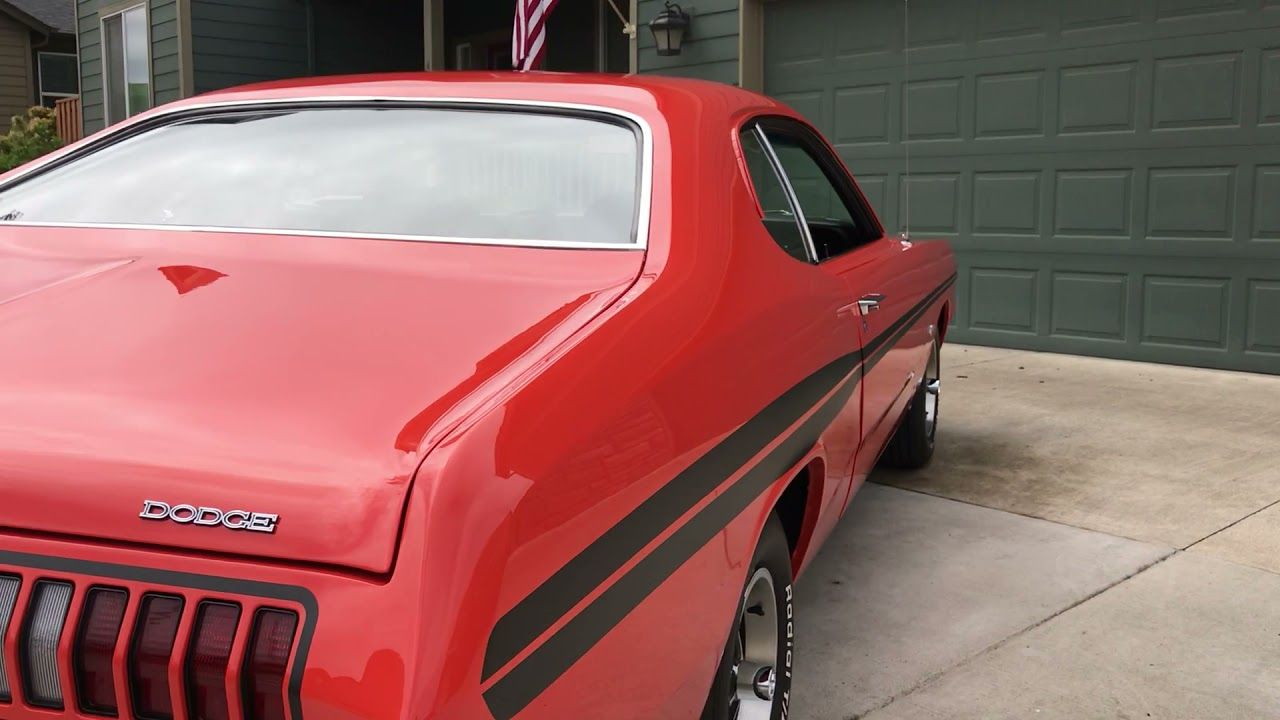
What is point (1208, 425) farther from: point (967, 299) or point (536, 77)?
point (536, 77)

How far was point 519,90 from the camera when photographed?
2.71m

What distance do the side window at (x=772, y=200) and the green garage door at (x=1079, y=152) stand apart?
16.0 ft

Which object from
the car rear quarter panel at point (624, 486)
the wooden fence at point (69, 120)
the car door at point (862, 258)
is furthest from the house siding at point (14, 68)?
the car rear quarter panel at point (624, 486)

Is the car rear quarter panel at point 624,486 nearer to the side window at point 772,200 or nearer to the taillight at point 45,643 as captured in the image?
the side window at point 772,200

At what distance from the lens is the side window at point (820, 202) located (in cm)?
345

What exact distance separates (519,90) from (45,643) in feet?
5.61

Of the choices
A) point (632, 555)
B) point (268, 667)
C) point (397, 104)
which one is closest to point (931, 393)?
point (397, 104)

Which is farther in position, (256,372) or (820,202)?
(820,202)

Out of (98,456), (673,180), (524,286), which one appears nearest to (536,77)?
(673,180)

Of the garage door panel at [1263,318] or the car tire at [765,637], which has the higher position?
the garage door panel at [1263,318]

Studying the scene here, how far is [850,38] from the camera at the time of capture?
8.45 meters

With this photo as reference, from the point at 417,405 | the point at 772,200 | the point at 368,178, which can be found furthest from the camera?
the point at 772,200

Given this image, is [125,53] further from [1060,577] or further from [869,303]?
[1060,577]

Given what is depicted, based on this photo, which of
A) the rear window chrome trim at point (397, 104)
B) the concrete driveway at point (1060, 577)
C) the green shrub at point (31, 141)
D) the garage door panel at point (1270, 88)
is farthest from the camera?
the green shrub at point (31, 141)
